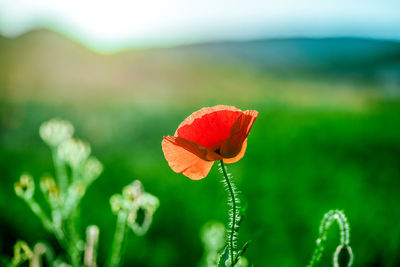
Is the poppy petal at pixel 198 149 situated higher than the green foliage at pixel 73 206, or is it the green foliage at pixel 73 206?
the poppy petal at pixel 198 149

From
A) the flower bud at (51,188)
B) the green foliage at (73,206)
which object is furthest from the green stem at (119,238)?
the flower bud at (51,188)

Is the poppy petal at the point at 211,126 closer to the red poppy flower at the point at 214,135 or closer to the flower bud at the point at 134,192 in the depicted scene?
Answer: the red poppy flower at the point at 214,135

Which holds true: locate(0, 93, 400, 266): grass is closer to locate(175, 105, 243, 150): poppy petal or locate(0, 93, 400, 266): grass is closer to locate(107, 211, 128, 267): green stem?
locate(107, 211, 128, 267): green stem

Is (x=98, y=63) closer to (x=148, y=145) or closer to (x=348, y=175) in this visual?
(x=148, y=145)

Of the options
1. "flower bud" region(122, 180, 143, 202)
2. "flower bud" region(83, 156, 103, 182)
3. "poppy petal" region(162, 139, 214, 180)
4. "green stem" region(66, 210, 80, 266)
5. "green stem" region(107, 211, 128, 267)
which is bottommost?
"green stem" region(66, 210, 80, 266)

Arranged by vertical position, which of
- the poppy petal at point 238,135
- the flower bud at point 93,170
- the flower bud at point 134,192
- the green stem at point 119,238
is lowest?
the green stem at point 119,238

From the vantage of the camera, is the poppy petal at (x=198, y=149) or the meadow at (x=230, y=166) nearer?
the poppy petal at (x=198, y=149)

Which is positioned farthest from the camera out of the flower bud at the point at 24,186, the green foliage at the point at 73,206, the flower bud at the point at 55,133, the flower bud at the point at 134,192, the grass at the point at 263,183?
the grass at the point at 263,183

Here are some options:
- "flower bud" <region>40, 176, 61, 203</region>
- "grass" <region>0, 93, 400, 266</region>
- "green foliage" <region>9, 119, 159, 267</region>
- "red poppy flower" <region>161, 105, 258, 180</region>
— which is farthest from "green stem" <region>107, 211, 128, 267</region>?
"grass" <region>0, 93, 400, 266</region>
